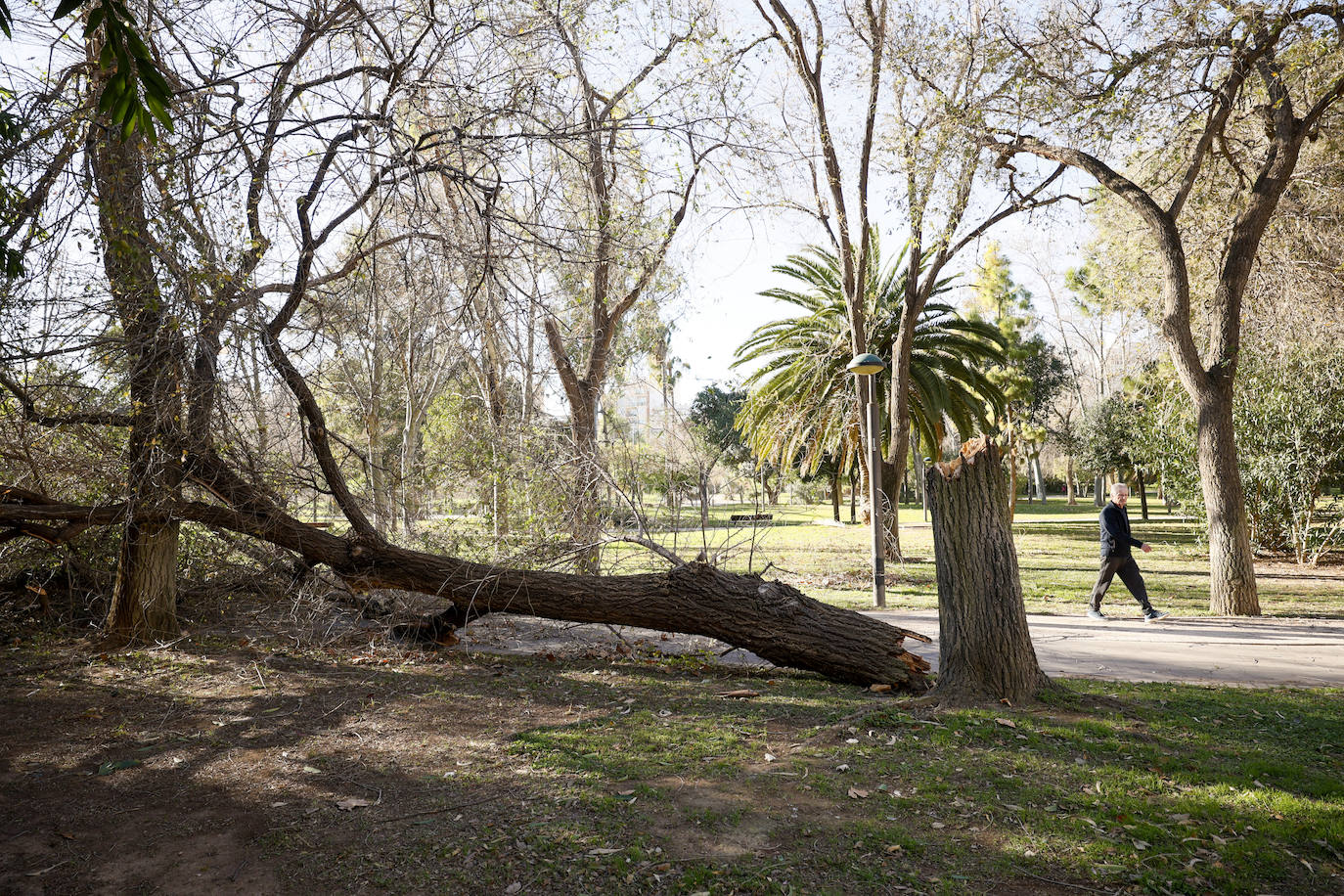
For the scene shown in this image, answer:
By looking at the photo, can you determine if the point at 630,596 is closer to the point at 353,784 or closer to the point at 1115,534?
the point at 353,784

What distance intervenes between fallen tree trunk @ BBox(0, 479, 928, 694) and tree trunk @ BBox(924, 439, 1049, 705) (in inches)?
38.8

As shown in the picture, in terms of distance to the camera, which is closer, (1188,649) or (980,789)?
(980,789)

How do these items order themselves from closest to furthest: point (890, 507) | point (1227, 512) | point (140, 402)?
1. point (140, 402)
2. point (1227, 512)
3. point (890, 507)

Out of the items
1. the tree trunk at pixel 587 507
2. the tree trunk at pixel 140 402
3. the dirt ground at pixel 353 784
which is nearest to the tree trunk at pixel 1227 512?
the dirt ground at pixel 353 784

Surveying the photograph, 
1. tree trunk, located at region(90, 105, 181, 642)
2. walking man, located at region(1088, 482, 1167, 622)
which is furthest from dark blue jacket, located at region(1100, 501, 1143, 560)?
tree trunk, located at region(90, 105, 181, 642)

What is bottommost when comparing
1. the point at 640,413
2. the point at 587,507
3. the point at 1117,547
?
the point at 1117,547

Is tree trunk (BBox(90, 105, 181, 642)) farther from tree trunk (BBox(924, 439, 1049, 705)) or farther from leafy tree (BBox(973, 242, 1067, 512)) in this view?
leafy tree (BBox(973, 242, 1067, 512))

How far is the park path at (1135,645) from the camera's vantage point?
24.2 feet

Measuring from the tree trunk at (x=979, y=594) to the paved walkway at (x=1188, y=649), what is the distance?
2035mm

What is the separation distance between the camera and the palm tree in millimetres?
20375

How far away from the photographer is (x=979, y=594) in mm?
5727

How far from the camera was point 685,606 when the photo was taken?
24.0ft

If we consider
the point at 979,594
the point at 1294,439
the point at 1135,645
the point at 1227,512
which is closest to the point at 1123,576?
the point at 1227,512

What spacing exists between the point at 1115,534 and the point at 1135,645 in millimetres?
2153
